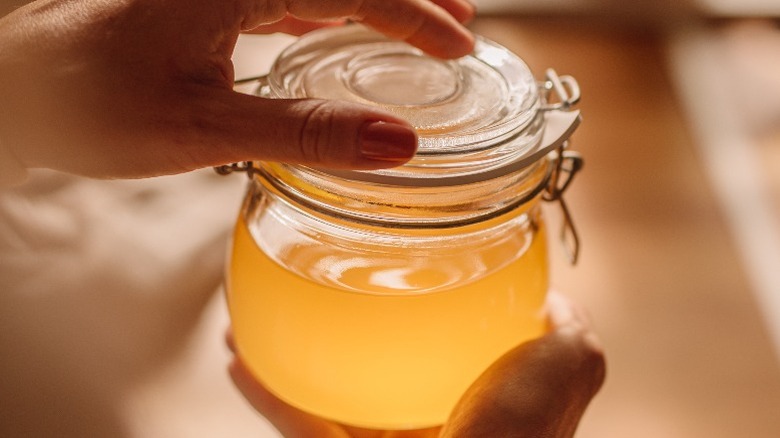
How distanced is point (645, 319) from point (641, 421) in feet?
0.45

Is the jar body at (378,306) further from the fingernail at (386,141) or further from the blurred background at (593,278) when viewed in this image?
the blurred background at (593,278)

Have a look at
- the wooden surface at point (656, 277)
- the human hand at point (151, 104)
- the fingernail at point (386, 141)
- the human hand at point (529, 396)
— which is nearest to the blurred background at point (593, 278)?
the wooden surface at point (656, 277)

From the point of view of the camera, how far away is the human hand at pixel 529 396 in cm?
55

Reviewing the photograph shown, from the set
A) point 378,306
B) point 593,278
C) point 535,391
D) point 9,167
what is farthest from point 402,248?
point 593,278

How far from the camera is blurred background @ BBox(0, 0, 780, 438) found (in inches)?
30.1

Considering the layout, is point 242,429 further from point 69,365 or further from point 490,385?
point 490,385

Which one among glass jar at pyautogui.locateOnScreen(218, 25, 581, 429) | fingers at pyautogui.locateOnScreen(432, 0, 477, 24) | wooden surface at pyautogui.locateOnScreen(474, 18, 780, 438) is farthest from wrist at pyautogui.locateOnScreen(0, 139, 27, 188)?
wooden surface at pyautogui.locateOnScreen(474, 18, 780, 438)

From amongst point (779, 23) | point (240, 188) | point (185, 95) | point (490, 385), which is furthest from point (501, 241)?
point (779, 23)

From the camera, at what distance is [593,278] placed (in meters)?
0.97

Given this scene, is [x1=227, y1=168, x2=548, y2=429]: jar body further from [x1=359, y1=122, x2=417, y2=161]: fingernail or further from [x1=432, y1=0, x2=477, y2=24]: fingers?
[x1=432, y1=0, x2=477, y2=24]: fingers

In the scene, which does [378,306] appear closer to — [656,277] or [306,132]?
[306,132]

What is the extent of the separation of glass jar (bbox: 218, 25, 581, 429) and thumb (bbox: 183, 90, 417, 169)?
4 centimetres

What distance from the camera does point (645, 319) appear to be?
92 cm

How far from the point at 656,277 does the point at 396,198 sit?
56cm
